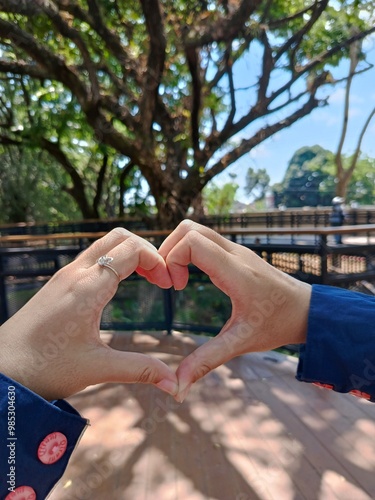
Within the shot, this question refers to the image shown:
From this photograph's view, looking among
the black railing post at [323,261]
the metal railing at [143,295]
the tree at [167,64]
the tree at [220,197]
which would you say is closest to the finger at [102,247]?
the black railing post at [323,261]

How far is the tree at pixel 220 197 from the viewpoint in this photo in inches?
643

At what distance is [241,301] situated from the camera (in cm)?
81

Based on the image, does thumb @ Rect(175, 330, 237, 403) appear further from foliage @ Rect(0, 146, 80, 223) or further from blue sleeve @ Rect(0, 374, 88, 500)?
foliage @ Rect(0, 146, 80, 223)

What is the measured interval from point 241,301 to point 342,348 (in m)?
0.22

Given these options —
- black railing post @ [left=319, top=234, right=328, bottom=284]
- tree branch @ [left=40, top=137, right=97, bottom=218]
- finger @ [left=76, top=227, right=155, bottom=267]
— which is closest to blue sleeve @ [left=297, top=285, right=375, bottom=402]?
finger @ [left=76, top=227, right=155, bottom=267]

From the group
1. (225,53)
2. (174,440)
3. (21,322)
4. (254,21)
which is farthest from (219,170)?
(21,322)

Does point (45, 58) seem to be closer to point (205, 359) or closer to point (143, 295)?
point (143, 295)

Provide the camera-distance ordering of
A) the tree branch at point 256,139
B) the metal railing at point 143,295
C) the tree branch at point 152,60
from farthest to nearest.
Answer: the tree branch at point 256,139, the tree branch at point 152,60, the metal railing at point 143,295

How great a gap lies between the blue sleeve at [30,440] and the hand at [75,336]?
0.15ft

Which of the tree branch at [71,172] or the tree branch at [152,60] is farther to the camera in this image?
the tree branch at [71,172]

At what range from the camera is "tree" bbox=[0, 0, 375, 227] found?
5883mm

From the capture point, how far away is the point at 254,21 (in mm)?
6824

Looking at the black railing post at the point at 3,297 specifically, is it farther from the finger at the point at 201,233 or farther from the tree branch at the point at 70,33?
the finger at the point at 201,233

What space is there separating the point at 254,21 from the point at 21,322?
7659 mm
